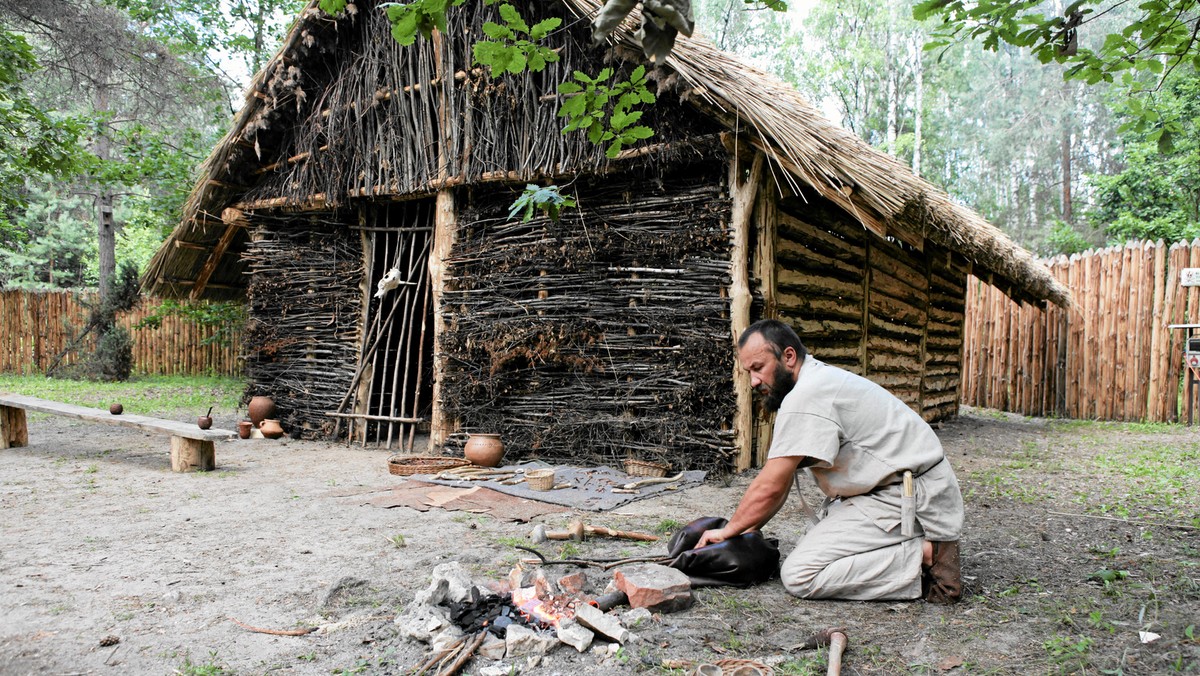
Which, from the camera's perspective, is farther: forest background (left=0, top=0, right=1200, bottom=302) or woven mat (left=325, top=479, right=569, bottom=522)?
forest background (left=0, top=0, right=1200, bottom=302)

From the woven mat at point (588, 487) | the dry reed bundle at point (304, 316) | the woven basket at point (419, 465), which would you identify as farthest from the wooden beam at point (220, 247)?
the woven mat at point (588, 487)

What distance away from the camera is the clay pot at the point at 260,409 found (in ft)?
28.3

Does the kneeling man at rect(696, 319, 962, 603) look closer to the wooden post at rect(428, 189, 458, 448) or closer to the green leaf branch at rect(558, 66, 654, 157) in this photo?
the green leaf branch at rect(558, 66, 654, 157)

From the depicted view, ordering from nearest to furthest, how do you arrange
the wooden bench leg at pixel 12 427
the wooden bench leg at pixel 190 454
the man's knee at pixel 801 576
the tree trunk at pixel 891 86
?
the man's knee at pixel 801 576
the wooden bench leg at pixel 190 454
the wooden bench leg at pixel 12 427
the tree trunk at pixel 891 86

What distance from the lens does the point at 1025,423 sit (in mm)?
10961

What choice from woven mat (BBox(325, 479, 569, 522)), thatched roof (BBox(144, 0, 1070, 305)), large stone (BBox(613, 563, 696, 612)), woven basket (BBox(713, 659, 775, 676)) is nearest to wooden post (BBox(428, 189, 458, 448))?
woven mat (BBox(325, 479, 569, 522))

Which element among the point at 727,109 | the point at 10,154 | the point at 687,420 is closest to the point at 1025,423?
the point at 687,420

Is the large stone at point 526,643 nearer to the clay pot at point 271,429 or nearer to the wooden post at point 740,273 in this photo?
the wooden post at point 740,273

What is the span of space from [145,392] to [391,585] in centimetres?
1156

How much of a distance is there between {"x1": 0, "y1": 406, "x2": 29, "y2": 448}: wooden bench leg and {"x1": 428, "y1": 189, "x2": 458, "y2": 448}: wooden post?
14.2ft

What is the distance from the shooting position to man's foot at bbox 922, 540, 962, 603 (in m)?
3.16

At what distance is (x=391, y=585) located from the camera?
3400 millimetres

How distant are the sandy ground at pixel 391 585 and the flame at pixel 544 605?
0.79 ft

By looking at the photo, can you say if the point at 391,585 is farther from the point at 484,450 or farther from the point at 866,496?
the point at 484,450
